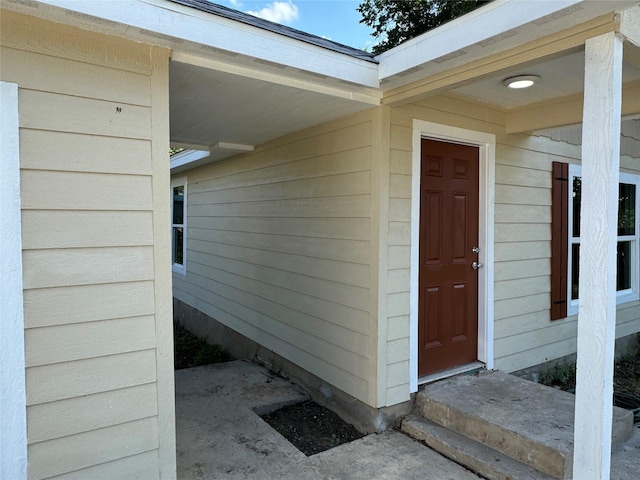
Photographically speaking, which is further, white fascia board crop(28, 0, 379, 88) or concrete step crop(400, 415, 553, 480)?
concrete step crop(400, 415, 553, 480)

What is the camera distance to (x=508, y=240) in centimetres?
357

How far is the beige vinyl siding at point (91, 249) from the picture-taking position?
1786 millimetres

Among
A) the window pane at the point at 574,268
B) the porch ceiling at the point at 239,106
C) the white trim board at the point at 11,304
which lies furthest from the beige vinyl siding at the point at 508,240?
the white trim board at the point at 11,304

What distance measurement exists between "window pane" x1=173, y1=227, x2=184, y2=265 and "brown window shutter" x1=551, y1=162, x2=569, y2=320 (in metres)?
5.67

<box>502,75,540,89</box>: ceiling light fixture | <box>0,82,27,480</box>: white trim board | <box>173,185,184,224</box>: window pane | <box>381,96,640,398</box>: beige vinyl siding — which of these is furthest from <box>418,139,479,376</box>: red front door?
<box>173,185,184,224</box>: window pane

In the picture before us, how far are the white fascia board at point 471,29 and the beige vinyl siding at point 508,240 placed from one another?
1.79 feet

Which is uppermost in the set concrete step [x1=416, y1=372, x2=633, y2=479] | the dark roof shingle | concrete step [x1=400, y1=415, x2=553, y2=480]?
the dark roof shingle

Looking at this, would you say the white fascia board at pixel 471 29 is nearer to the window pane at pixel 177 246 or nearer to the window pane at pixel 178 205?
the window pane at pixel 178 205

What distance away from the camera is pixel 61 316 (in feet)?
6.07

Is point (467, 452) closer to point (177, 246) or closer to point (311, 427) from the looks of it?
point (311, 427)

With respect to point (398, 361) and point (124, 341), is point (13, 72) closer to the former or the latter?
point (124, 341)

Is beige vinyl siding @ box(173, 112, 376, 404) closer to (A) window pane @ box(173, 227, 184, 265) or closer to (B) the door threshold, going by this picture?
(B) the door threshold

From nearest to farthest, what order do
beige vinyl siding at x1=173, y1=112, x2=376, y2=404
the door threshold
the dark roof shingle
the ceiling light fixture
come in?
the dark roof shingle, the ceiling light fixture, beige vinyl siding at x1=173, y1=112, x2=376, y2=404, the door threshold

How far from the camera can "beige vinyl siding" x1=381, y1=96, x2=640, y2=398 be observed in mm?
2961
